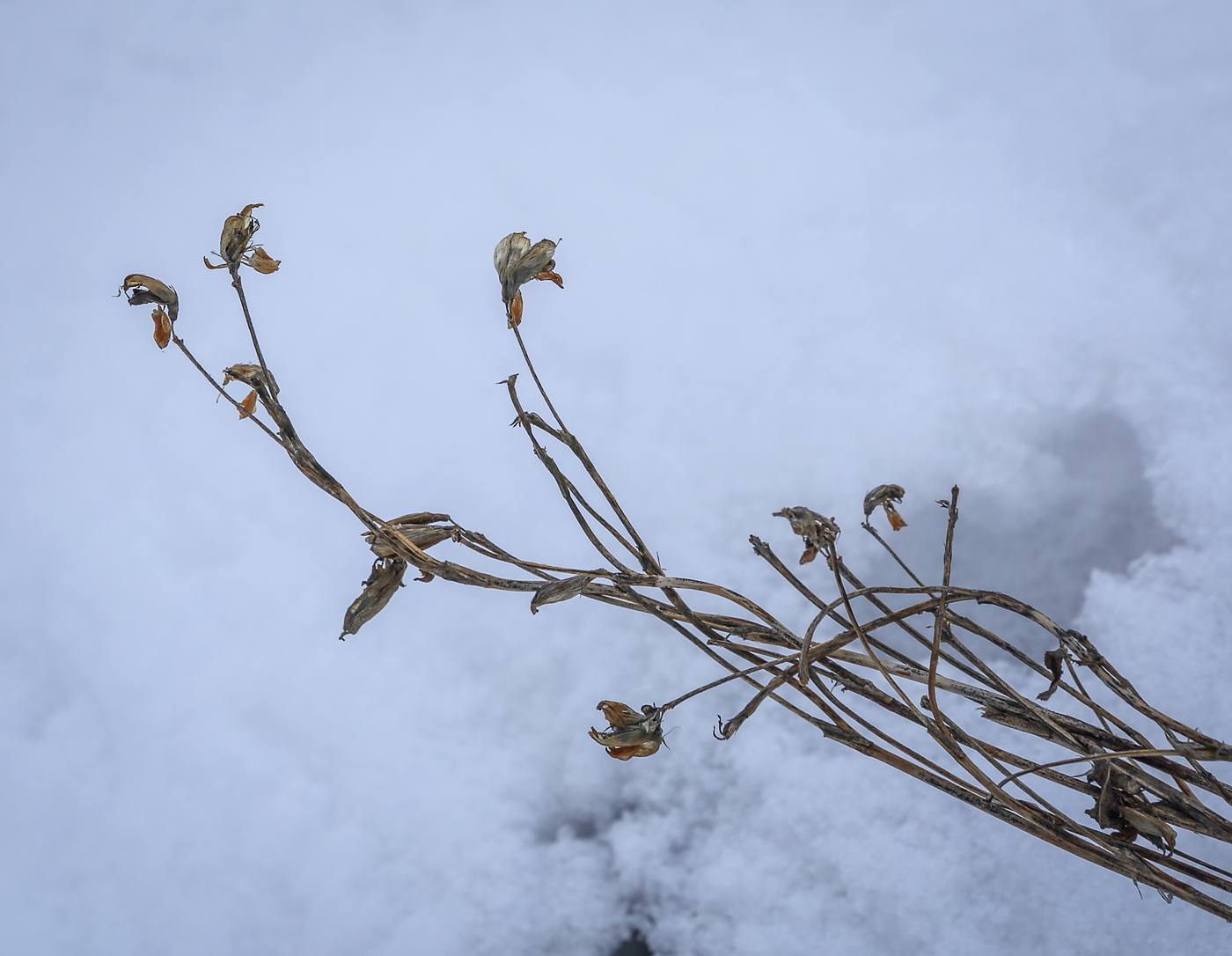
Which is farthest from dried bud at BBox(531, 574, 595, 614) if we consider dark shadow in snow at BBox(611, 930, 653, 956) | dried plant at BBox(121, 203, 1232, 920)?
dark shadow in snow at BBox(611, 930, 653, 956)

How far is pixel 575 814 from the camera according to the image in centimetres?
111

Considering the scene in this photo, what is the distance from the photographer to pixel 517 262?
0.46 m

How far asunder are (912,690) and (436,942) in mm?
643

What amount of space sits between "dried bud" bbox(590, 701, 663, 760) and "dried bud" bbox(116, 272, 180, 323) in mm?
315

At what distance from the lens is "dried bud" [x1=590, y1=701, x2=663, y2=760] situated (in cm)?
42

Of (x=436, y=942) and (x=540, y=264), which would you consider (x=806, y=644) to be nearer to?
(x=540, y=264)

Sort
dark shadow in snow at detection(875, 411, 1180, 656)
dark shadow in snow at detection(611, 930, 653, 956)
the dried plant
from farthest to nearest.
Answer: dark shadow in snow at detection(875, 411, 1180, 656), dark shadow in snow at detection(611, 930, 653, 956), the dried plant

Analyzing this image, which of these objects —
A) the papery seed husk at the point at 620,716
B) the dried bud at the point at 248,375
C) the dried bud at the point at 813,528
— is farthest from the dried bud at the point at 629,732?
the dried bud at the point at 248,375

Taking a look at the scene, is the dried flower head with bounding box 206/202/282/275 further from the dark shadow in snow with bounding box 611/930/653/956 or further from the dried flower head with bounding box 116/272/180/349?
the dark shadow in snow with bounding box 611/930/653/956

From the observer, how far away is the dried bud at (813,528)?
42cm

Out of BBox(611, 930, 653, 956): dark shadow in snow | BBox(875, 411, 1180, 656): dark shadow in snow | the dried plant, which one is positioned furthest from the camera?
BBox(875, 411, 1180, 656): dark shadow in snow

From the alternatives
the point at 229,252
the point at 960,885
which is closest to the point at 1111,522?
the point at 960,885

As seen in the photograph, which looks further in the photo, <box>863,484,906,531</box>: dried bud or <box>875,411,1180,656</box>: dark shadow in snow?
<box>875,411,1180,656</box>: dark shadow in snow

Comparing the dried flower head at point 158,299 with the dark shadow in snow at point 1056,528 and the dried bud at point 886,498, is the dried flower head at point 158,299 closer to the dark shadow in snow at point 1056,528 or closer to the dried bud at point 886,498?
the dried bud at point 886,498
